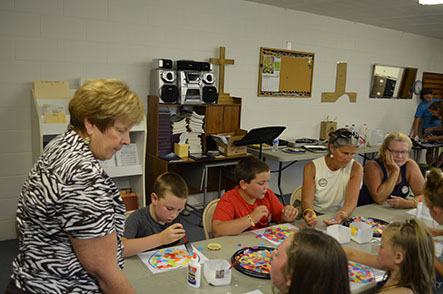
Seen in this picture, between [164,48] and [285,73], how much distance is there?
5.89ft

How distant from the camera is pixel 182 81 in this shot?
394cm

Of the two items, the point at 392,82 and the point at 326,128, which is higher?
the point at 392,82

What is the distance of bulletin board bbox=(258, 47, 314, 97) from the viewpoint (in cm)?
497

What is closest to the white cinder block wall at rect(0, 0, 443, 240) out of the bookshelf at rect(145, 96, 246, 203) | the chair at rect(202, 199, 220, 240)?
the bookshelf at rect(145, 96, 246, 203)

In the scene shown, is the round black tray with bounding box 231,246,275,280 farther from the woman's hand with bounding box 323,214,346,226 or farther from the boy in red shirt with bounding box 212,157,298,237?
the woman's hand with bounding box 323,214,346,226

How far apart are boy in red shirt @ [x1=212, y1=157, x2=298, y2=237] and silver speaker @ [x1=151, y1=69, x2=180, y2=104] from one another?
1.80m

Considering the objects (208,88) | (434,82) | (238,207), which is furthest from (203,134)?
(434,82)

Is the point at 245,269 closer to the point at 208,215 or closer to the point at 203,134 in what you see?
the point at 208,215

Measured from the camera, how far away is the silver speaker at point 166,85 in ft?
12.7

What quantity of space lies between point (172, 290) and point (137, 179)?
2.53 meters

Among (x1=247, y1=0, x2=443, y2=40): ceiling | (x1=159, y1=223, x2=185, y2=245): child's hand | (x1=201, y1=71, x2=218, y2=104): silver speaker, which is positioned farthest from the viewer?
(x1=247, y1=0, x2=443, y2=40): ceiling

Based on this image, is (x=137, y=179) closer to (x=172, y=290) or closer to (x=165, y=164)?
(x=165, y=164)

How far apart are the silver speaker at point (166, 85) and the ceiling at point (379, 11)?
1616 millimetres

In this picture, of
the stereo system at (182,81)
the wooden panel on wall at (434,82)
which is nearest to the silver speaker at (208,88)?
the stereo system at (182,81)
